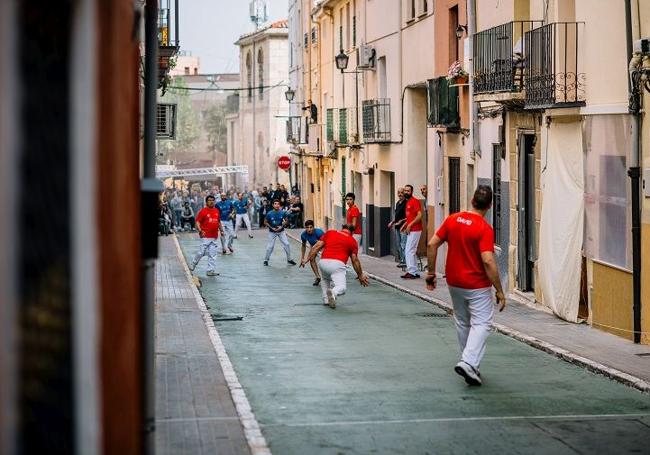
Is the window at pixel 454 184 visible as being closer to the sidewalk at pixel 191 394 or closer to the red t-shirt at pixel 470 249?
the sidewalk at pixel 191 394

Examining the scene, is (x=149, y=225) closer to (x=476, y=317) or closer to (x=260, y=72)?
(x=476, y=317)

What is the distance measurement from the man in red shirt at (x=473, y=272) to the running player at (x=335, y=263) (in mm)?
8634

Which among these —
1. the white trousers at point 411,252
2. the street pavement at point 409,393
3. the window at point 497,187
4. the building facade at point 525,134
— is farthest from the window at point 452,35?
the street pavement at point 409,393

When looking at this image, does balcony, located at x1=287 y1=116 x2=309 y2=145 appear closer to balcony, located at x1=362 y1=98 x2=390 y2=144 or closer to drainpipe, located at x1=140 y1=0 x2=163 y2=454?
balcony, located at x1=362 y1=98 x2=390 y2=144

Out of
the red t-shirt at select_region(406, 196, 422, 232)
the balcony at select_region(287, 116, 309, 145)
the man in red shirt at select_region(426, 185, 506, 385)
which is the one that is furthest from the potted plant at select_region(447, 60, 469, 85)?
the balcony at select_region(287, 116, 309, 145)

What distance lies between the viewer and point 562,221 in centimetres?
1992

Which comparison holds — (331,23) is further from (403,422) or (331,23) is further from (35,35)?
(35,35)

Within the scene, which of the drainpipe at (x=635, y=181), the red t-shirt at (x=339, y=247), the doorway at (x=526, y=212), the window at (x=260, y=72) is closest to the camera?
the drainpipe at (x=635, y=181)

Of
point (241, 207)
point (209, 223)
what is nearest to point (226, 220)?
point (209, 223)

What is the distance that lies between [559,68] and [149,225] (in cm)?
1387

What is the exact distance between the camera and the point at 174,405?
37.5ft

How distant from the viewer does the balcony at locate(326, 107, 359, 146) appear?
1736 inches

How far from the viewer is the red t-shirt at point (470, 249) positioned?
40.5ft

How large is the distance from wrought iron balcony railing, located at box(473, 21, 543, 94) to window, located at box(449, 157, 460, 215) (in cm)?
474
